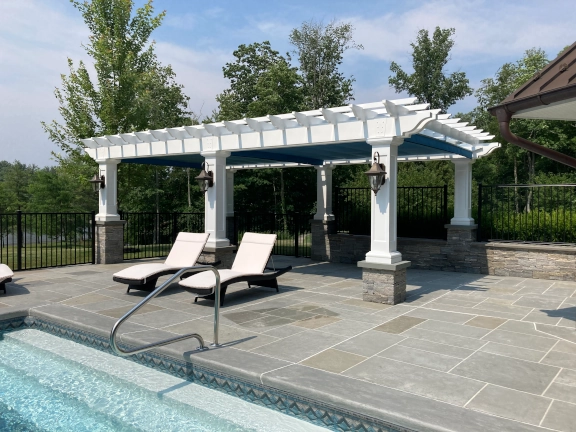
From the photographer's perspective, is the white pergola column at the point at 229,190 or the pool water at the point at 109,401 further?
the white pergola column at the point at 229,190

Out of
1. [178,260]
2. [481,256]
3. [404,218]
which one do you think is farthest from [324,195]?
[178,260]

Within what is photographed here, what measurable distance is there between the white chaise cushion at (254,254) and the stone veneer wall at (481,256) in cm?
480

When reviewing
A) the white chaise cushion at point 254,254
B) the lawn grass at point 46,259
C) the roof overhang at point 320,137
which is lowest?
the lawn grass at point 46,259

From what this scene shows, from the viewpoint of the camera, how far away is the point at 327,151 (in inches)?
431

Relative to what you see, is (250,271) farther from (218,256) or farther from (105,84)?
(105,84)

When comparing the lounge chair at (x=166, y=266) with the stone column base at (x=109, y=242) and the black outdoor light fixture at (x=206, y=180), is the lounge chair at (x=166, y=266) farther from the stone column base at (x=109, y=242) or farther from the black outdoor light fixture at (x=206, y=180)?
the stone column base at (x=109, y=242)

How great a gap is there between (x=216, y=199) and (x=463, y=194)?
19.9ft

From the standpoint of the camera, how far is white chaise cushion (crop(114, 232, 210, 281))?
834 centimetres

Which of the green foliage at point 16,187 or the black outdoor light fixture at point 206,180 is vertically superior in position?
the green foliage at point 16,187

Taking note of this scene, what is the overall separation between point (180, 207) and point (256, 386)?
23.5m

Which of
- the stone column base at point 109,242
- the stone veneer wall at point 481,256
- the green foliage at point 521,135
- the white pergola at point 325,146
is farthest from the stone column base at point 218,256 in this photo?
the green foliage at point 521,135

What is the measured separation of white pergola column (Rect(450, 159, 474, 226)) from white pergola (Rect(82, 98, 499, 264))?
2 cm

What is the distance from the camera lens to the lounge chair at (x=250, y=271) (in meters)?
7.52

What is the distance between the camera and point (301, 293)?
8.59m
